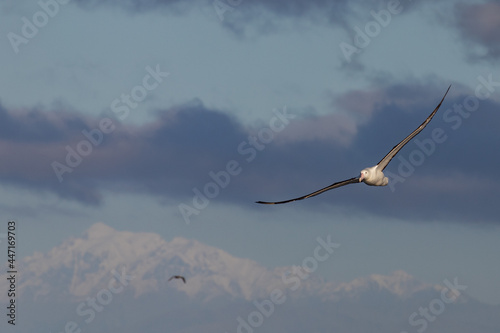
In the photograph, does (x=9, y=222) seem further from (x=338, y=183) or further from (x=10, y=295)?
(x=338, y=183)

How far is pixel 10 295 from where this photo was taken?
371 ft

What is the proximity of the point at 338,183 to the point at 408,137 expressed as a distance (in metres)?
6.81

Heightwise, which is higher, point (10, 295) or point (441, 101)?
point (441, 101)

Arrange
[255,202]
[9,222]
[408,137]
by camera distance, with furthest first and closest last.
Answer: [9,222] < [408,137] < [255,202]

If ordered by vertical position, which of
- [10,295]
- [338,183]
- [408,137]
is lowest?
[10,295]

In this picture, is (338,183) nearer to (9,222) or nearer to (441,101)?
(441,101)

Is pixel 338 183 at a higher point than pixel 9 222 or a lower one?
higher

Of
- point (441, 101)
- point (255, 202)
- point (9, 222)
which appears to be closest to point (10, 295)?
point (9, 222)

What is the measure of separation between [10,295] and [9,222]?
787 cm

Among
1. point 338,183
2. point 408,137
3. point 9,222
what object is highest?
point 408,137

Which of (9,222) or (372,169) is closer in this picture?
(372,169)

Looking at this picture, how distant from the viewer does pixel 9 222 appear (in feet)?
368

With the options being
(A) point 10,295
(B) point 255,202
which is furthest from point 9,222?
(B) point 255,202

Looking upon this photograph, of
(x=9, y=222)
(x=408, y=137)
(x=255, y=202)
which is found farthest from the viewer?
(x=9, y=222)
